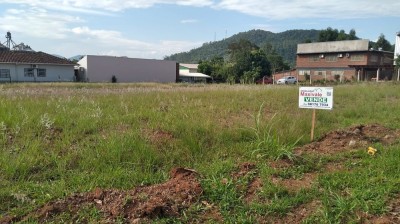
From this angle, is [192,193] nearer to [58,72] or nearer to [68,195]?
[68,195]

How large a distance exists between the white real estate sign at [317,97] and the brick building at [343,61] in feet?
171

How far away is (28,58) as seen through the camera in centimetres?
4275

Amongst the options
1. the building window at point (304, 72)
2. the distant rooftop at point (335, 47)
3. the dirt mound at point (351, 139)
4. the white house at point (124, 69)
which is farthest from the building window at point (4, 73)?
the distant rooftop at point (335, 47)

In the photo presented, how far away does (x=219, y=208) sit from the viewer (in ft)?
11.7

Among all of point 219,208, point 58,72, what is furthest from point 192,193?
point 58,72

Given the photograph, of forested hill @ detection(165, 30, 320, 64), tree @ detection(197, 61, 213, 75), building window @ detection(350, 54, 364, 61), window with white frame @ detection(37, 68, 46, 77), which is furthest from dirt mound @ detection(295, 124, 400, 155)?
forested hill @ detection(165, 30, 320, 64)

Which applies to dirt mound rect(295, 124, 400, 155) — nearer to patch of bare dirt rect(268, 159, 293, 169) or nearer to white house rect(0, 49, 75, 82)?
patch of bare dirt rect(268, 159, 293, 169)

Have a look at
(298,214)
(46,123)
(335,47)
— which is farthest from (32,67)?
(335,47)

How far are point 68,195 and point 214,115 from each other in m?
4.50

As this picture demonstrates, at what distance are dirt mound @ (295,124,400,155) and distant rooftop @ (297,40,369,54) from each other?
195ft

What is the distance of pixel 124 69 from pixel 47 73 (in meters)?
12.3

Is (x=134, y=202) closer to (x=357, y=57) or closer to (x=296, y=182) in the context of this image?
(x=296, y=182)

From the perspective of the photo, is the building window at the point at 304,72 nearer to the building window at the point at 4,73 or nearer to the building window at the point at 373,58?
the building window at the point at 373,58

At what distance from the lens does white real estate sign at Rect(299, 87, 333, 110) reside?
19.2 feet
